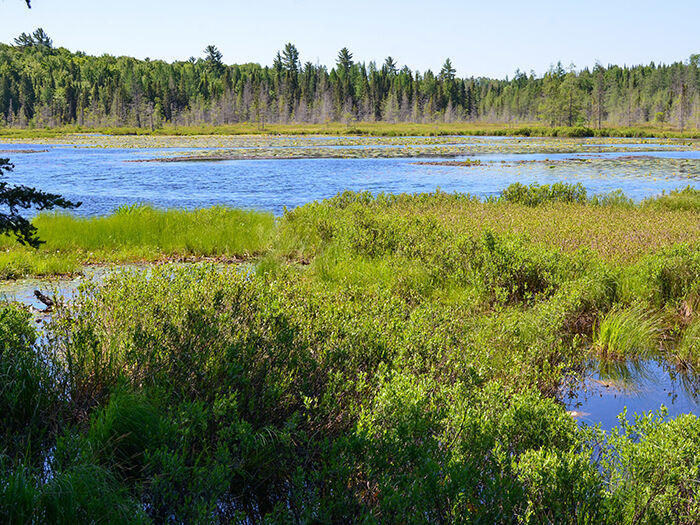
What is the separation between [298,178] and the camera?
35.2 metres

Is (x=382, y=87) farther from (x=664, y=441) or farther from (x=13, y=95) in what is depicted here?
(x=664, y=441)

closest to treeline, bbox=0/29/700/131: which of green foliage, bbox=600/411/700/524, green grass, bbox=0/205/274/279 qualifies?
green grass, bbox=0/205/274/279

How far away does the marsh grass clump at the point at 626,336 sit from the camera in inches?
329

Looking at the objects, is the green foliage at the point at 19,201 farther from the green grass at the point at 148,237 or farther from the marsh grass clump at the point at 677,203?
the marsh grass clump at the point at 677,203

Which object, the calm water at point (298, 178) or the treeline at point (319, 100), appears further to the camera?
the treeline at point (319, 100)

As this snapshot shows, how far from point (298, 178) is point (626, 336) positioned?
2817 centimetres

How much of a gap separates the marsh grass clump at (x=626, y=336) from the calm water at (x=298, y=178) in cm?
1586

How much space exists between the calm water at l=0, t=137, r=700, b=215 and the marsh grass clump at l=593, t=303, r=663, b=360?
1586 centimetres

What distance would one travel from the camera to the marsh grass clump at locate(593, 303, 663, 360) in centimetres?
835

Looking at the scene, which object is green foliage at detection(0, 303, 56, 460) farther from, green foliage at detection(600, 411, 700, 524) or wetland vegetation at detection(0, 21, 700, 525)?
green foliage at detection(600, 411, 700, 524)

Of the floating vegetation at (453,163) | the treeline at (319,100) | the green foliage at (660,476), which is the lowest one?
the green foliage at (660,476)

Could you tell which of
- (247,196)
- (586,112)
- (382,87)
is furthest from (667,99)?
(247,196)

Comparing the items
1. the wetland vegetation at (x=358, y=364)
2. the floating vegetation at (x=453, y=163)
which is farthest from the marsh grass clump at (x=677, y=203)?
the floating vegetation at (x=453, y=163)

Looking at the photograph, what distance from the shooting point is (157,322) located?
5.89m
